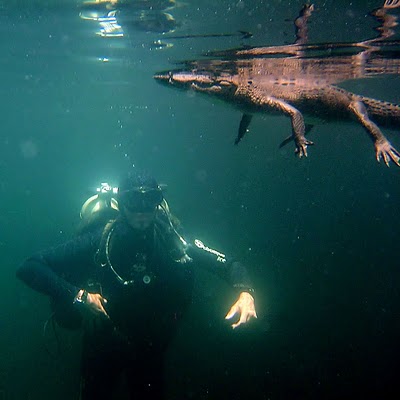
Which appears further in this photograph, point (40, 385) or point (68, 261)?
Result: point (40, 385)

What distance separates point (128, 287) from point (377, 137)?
443 cm

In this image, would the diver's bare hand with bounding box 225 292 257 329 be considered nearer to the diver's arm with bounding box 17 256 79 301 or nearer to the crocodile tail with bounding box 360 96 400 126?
the diver's arm with bounding box 17 256 79 301

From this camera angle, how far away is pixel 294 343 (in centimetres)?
1355

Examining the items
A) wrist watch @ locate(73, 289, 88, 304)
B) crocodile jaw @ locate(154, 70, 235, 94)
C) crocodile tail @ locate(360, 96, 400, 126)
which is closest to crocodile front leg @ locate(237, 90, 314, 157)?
crocodile jaw @ locate(154, 70, 235, 94)

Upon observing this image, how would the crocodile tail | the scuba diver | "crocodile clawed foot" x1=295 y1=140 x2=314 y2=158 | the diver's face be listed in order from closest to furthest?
"crocodile clawed foot" x1=295 y1=140 x2=314 y2=158 < the scuba diver < the crocodile tail < the diver's face

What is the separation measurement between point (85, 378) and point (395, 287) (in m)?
17.3

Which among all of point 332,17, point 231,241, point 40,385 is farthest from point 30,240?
point 332,17

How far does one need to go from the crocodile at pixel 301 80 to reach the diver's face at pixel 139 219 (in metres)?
2.02

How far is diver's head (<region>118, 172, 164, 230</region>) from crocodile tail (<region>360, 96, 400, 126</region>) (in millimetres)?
3886

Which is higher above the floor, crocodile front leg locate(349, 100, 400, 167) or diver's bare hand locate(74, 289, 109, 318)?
crocodile front leg locate(349, 100, 400, 167)

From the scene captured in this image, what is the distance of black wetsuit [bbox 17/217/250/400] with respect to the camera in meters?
5.48

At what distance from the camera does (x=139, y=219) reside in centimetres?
578

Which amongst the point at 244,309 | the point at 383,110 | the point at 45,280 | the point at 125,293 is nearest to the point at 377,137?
the point at 383,110

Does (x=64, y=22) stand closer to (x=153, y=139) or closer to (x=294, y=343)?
(x=294, y=343)
